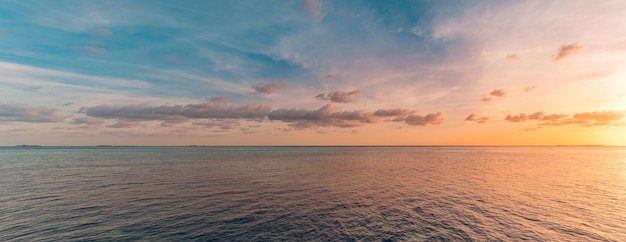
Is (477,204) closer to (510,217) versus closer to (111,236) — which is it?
(510,217)

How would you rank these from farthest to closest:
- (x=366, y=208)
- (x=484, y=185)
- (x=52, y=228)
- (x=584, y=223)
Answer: (x=484, y=185) < (x=366, y=208) < (x=584, y=223) < (x=52, y=228)

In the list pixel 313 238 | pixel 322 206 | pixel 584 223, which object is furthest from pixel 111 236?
pixel 584 223

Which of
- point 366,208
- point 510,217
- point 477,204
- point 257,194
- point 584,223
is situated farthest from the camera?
point 257,194

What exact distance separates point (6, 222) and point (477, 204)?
6622 cm

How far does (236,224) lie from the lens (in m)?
32.8

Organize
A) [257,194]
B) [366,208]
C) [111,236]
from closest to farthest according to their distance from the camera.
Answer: [111,236]
[366,208]
[257,194]

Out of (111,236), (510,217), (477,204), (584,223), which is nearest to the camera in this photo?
(111,236)

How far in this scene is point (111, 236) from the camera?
1118 inches

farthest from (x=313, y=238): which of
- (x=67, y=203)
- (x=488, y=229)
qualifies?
(x=67, y=203)

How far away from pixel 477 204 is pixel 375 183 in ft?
79.8

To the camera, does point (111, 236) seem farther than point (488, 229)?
No

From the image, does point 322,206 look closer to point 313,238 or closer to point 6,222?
point 313,238

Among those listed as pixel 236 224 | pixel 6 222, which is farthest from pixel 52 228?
pixel 236 224

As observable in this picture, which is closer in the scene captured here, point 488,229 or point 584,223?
point 488,229
